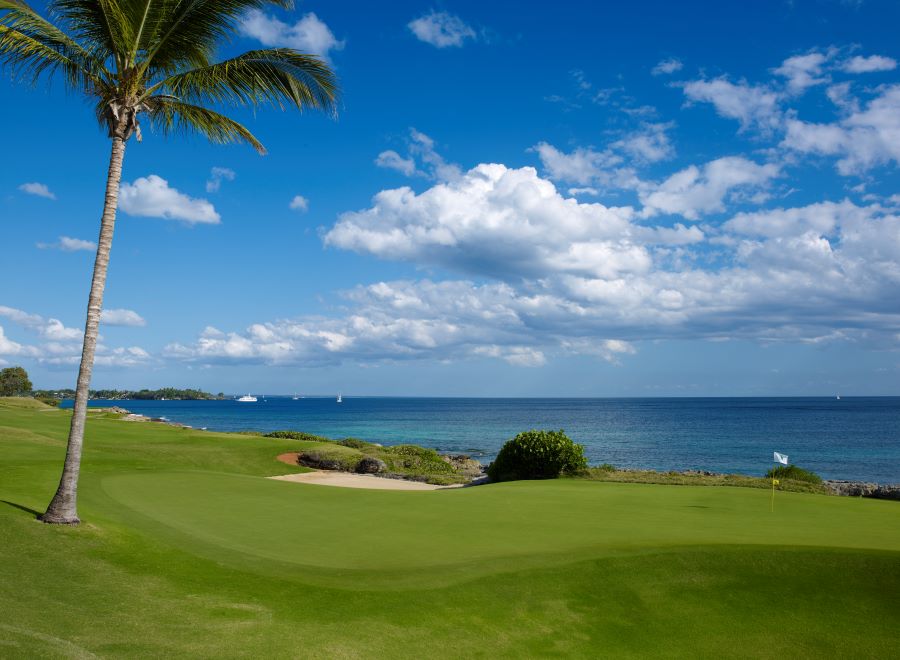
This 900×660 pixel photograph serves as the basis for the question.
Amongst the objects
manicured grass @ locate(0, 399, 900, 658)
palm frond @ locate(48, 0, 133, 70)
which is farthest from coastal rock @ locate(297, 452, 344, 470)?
palm frond @ locate(48, 0, 133, 70)

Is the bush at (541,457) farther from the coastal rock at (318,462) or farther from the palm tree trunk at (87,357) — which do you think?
the palm tree trunk at (87,357)

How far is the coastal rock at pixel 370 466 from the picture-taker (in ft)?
114

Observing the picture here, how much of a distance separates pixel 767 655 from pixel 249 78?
1443 cm

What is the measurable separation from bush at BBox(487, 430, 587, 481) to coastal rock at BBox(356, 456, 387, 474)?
10395 mm

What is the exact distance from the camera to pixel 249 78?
45.1 ft

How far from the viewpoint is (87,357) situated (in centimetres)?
1205

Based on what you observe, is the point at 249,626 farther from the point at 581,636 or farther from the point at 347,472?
the point at 347,472

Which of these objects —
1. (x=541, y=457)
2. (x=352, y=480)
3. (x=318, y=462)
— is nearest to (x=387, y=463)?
(x=318, y=462)

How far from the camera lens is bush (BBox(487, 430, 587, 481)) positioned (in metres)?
25.6

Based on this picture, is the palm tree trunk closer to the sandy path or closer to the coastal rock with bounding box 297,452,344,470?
the sandy path

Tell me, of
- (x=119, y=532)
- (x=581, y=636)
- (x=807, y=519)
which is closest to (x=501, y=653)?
(x=581, y=636)

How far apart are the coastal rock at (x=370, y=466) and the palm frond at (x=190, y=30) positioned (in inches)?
992

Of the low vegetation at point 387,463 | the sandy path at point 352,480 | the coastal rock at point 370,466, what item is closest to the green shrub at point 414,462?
the low vegetation at point 387,463

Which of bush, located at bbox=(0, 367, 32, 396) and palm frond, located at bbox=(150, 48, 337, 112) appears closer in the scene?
palm frond, located at bbox=(150, 48, 337, 112)
